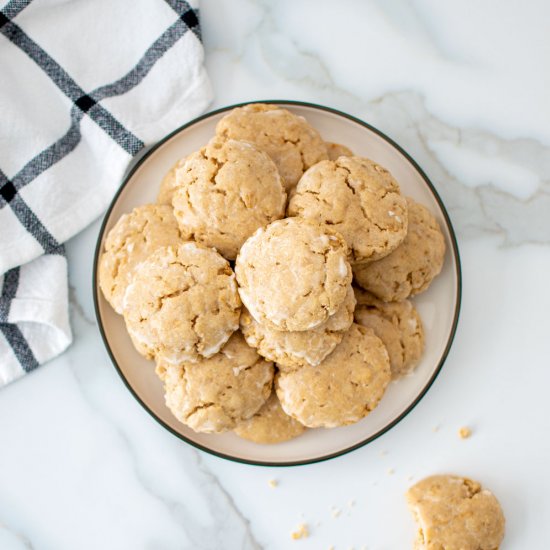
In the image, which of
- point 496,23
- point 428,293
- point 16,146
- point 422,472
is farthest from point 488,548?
point 16,146

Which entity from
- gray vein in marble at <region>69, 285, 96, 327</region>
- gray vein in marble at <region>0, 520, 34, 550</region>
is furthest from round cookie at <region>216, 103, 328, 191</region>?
gray vein in marble at <region>0, 520, 34, 550</region>

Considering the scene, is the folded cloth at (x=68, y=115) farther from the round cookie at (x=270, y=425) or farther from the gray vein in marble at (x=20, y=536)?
the round cookie at (x=270, y=425)

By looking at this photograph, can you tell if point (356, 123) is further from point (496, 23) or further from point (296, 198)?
point (496, 23)

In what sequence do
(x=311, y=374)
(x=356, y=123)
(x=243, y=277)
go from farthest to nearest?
(x=356, y=123) → (x=311, y=374) → (x=243, y=277)

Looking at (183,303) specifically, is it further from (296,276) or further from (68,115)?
(68,115)

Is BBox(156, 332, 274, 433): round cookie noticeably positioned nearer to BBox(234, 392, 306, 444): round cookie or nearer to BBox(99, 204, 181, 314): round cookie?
BBox(234, 392, 306, 444): round cookie

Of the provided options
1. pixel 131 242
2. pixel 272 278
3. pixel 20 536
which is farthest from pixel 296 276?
pixel 20 536
